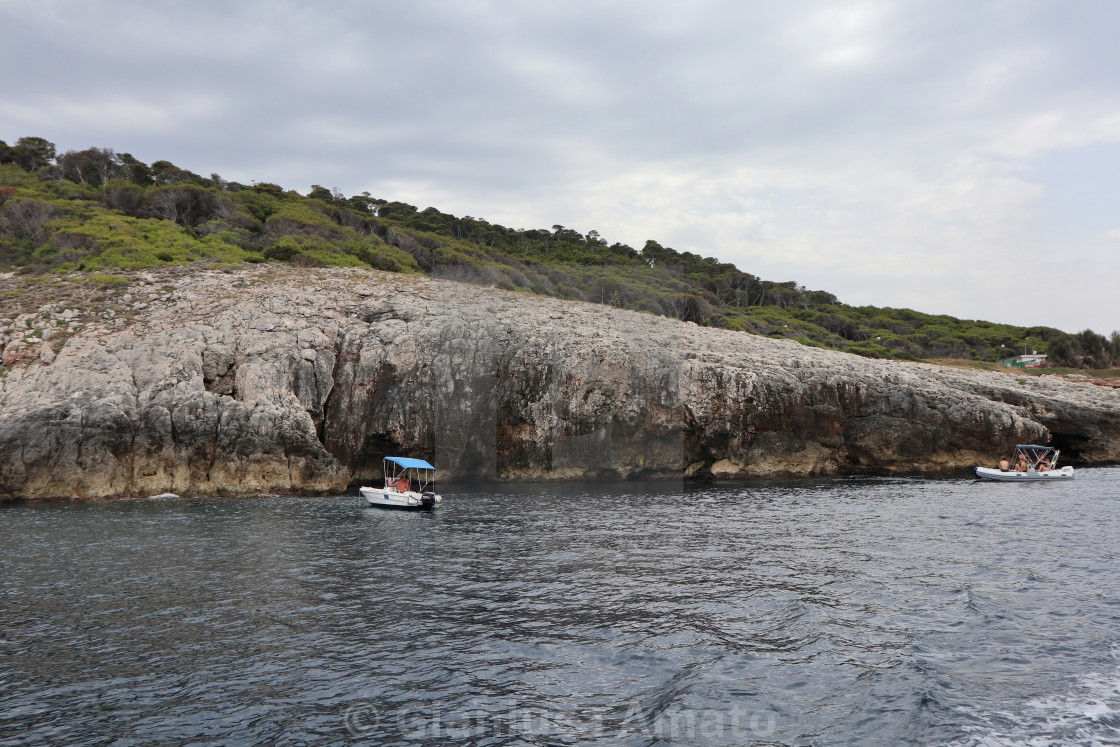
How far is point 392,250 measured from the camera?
8275 cm

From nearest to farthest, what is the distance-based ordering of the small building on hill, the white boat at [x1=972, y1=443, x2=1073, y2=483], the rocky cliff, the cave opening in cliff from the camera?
the rocky cliff < the white boat at [x1=972, y1=443, x2=1073, y2=483] < the cave opening in cliff < the small building on hill

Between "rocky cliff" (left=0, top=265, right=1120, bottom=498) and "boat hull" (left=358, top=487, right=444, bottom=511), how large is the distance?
7.10 metres

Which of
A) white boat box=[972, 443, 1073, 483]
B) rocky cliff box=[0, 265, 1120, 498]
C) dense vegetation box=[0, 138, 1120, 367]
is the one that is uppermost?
dense vegetation box=[0, 138, 1120, 367]

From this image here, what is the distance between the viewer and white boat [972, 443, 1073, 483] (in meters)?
49.1

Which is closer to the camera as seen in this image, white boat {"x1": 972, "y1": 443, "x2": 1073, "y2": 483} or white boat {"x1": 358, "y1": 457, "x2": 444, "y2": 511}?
white boat {"x1": 358, "y1": 457, "x2": 444, "y2": 511}

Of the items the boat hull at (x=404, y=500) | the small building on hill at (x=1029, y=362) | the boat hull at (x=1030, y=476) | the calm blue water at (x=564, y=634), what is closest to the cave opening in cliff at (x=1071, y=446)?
the boat hull at (x=1030, y=476)

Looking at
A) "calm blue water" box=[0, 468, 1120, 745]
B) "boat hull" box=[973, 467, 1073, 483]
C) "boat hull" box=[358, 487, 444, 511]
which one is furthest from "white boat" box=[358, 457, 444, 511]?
"boat hull" box=[973, 467, 1073, 483]

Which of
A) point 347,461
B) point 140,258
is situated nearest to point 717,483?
point 347,461

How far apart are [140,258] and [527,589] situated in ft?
196

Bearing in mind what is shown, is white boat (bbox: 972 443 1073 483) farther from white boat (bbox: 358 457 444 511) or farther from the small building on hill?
the small building on hill

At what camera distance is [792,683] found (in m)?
12.8

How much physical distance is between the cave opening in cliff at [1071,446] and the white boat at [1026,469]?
26.6 ft

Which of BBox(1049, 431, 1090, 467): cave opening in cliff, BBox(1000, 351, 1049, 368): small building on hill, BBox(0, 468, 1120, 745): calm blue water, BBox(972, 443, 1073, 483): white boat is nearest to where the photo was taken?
BBox(0, 468, 1120, 745): calm blue water

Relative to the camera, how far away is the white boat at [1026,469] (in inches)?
1934
